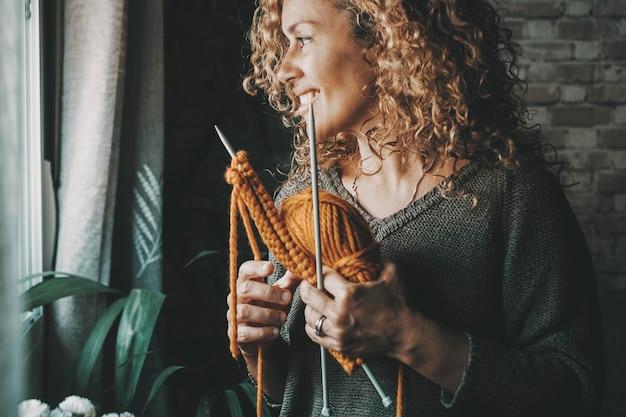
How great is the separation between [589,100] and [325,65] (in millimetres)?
1460

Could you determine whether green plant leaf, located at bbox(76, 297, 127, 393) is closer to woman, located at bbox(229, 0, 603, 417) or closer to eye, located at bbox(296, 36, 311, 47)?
woman, located at bbox(229, 0, 603, 417)

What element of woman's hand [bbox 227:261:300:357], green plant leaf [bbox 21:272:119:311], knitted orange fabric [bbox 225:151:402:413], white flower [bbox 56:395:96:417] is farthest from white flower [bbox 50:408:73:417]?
knitted orange fabric [bbox 225:151:402:413]

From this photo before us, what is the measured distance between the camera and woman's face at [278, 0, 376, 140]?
2.80 feet

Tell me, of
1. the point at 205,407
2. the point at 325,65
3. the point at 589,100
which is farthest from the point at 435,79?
the point at 589,100

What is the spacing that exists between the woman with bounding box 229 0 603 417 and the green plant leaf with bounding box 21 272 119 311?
513mm

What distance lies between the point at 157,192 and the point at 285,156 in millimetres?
518

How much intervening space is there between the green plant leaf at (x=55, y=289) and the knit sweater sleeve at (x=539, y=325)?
0.80 metres

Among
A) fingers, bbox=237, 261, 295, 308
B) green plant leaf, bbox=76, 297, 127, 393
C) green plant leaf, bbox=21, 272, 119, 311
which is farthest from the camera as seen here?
green plant leaf, bbox=76, 297, 127, 393

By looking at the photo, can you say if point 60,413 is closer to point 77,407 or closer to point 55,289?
point 77,407

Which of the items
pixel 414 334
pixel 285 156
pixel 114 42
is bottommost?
pixel 414 334

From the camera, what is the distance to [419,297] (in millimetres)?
846

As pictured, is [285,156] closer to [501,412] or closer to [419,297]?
[419,297]

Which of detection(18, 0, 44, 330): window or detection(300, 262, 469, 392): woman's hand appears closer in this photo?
detection(300, 262, 469, 392): woman's hand

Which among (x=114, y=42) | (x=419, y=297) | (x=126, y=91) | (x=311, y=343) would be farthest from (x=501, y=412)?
(x=126, y=91)
